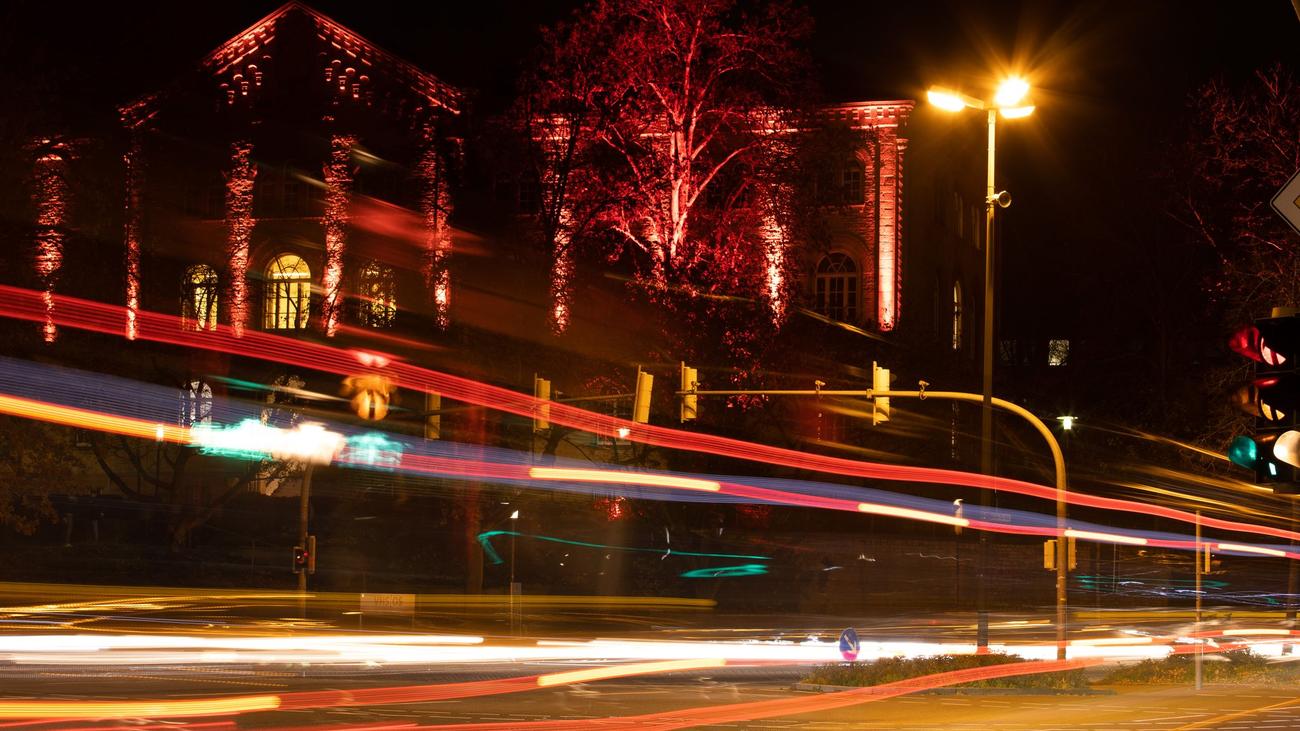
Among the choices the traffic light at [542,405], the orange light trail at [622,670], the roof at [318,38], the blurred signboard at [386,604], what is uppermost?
the roof at [318,38]

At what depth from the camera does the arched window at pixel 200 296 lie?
46506 mm

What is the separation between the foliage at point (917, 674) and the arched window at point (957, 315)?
1752 inches

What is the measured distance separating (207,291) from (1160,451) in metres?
34.0

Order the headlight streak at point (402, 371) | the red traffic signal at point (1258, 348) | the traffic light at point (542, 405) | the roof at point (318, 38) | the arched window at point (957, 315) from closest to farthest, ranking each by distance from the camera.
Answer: the red traffic signal at point (1258, 348) → the traffic light at point (542, 405) → the headlight streak at point (402, 371) → the roof at point (318, 38) → the arched window at point (957, 315)

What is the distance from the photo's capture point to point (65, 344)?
37.5 meters

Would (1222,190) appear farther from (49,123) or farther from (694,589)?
(49,123)

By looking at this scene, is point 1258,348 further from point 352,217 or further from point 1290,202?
point 352,217

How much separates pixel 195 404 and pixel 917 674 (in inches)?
1272

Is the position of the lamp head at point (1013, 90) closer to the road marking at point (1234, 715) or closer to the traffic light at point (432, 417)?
the road marking at point (1234, 715)

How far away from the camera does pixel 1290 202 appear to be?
7.89m

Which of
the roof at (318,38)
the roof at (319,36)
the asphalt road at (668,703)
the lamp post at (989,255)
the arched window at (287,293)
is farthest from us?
the arched window at (287,293)

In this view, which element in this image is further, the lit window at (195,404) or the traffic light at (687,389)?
the lit window at (195,404)

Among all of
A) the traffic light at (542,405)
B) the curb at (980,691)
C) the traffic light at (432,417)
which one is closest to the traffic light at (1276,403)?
the curb at (980,691)

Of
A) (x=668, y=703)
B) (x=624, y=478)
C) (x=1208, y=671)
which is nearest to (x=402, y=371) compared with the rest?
(x=624, y=478)
